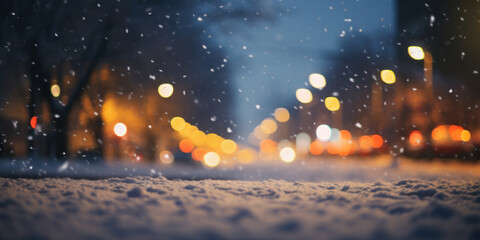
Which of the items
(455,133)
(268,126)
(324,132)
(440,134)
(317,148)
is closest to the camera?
(455,133)

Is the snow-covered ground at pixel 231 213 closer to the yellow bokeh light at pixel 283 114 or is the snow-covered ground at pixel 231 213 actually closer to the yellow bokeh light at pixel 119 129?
the yellow bokeh light at pixel 119 129

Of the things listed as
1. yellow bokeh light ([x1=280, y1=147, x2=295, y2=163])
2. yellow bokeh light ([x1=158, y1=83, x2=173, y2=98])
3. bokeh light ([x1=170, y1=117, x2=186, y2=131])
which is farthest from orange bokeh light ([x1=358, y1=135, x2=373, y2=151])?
yellow bokeh light ([x1=158, y1=83, x2=173, y2=98])

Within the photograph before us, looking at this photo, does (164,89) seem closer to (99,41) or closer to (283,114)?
(99,41)

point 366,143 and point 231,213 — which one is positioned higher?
→ point 366,143

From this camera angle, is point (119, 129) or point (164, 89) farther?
point (119, 129)

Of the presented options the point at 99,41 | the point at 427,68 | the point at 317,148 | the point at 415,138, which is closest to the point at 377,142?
the point at 415,138

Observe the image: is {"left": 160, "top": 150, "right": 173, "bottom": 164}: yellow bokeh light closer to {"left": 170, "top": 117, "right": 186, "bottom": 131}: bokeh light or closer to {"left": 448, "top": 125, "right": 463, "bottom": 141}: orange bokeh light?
{"left": 170, "top": 117, "right": 186, "bottom": 131}: bokeh light

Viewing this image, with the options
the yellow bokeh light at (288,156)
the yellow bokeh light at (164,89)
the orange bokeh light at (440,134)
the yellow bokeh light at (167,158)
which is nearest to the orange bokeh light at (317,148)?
the yellow bokeh light at (288,156)

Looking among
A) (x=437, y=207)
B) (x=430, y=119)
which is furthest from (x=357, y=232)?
(x=430, y=119)

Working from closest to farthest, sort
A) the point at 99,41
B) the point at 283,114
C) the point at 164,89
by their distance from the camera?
1. the point at 99,41
2. the point at 164,89
3. the point at 283,114
